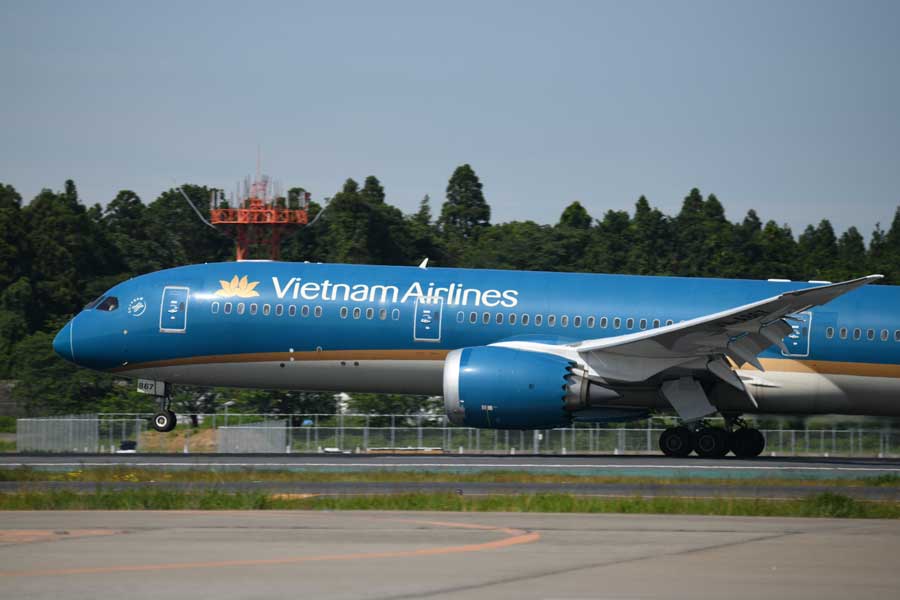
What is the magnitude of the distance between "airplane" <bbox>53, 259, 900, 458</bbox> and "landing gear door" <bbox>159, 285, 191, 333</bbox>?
3cm

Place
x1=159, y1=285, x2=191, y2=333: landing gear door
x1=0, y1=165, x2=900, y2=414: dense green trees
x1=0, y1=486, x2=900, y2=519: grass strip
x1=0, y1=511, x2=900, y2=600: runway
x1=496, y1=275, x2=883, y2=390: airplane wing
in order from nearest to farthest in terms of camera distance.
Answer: x1=0, y1=511, x2=900, y2=600: runway → x1=0, y1=486, x2=900, y2=519: grass strip → x1=496, y1=275, x2=883, y2=390: airplane wing → x1=159, y1=285, x2=191, y2=333: landing gear door → x1=0, y1=165, x2=900, y2=414: dense green trees

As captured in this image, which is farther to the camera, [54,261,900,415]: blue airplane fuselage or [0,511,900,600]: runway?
[54,261,900,415]: blue airplane fuselage

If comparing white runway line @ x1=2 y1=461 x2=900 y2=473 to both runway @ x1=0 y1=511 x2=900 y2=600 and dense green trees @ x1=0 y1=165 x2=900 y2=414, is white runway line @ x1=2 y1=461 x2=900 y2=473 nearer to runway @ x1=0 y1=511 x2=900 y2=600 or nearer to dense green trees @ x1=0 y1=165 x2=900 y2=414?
runway @ x1=0 y1=511 x2=900 y2=600

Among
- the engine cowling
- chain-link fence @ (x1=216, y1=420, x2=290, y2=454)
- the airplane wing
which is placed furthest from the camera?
chain-link fence @ (x1=216, y1=420, x2=290, y2=454)

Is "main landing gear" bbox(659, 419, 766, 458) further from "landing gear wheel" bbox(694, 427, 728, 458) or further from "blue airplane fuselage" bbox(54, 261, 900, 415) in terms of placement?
"blue airplane fuselage" bbox(54, 261, 900, 415)

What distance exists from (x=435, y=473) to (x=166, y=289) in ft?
26.9

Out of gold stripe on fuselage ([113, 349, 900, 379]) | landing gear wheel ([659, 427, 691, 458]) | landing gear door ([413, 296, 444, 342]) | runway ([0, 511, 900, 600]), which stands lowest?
runway ([0, 511, 900, 600])

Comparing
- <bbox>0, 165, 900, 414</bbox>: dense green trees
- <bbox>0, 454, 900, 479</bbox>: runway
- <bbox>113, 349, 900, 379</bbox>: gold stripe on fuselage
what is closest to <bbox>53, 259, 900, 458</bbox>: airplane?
<bbox>113, 349, 900, 379</bbox>: gold stripe on fuselage

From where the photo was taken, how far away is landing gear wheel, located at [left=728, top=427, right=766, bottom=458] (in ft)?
86.6

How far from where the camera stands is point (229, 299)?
26344 mm

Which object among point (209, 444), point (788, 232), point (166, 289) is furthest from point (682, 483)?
point (788, 232)

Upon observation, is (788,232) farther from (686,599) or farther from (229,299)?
(686,599)

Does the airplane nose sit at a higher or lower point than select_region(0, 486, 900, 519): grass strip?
higher

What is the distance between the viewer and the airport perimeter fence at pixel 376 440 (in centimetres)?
2953
